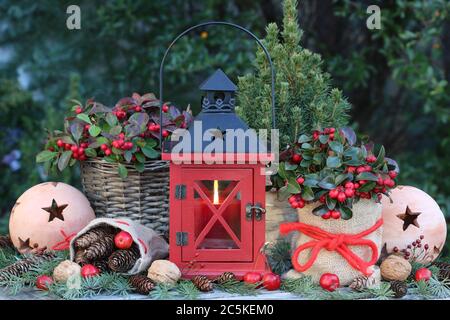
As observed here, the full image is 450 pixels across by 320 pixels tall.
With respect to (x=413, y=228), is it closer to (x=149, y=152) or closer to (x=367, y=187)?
(x=367, y=187)

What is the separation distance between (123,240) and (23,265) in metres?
0.29

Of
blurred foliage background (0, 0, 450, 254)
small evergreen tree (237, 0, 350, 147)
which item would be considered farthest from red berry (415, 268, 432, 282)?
blurred foliage background (0, 0, 450, 254)

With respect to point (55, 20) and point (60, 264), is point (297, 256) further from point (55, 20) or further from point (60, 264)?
point (55, 20)

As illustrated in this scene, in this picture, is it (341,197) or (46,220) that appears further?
(46,220)

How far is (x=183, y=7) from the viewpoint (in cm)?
385

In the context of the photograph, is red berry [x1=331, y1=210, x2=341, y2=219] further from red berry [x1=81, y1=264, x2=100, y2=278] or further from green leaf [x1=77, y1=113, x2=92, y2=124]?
green leaf [x1=77, y1=113, x2=92, y2=124]

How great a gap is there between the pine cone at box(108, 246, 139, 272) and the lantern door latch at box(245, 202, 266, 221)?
0.31 m

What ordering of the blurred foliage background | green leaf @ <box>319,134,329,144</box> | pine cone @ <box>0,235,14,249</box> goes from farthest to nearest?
the blurred foliage background → pine cone @ <box>0,235,14,249</box> → green leaf @ <box>319,134,329,144</box>

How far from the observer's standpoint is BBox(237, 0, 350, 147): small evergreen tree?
2.04 metres

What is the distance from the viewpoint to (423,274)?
1833 mm

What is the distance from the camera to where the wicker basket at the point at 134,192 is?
6.79 feet

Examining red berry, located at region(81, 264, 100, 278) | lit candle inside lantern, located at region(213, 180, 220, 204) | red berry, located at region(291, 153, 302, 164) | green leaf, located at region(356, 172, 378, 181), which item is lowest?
red berry, located at region(81, 264, 100, 278)

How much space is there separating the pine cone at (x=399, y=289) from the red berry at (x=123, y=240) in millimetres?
668

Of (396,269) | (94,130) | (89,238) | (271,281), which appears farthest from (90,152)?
(396,269)
